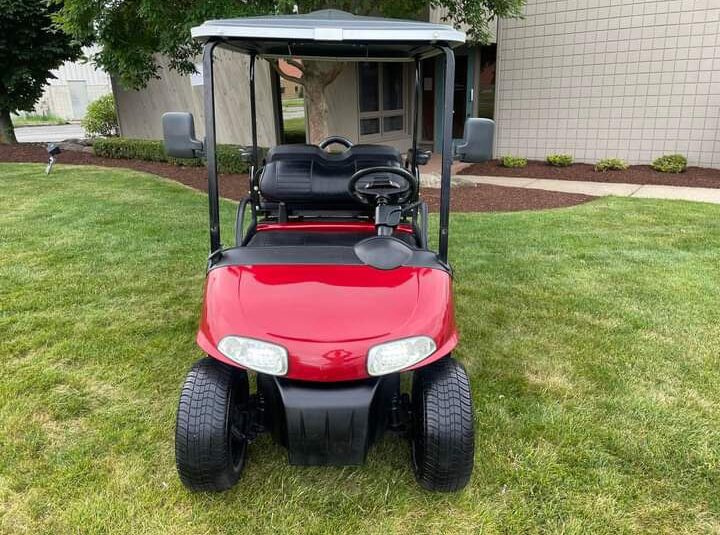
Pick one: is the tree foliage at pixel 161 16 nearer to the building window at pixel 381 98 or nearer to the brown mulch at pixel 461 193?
the brown mulch at pixel 461 193

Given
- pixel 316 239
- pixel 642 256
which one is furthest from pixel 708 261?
pixel 316 239

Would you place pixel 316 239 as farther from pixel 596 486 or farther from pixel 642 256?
pixel 642 256

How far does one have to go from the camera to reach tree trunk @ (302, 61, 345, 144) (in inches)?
277

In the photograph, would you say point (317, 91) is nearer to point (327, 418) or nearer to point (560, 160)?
point (560, 160)

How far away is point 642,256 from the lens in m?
4.52

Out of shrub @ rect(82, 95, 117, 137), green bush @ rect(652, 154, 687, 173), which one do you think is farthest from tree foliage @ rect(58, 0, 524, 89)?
shrub @ rect(82, 95, 117, 137)

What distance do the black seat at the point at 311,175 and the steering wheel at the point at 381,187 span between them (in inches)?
8.3

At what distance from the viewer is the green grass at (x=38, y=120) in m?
23.1

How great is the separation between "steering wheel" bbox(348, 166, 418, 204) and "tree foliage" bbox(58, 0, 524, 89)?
124 inches

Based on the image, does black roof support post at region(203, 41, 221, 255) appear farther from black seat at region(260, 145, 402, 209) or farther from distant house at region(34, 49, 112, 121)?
distant house at region(34, 49, 112, 121)

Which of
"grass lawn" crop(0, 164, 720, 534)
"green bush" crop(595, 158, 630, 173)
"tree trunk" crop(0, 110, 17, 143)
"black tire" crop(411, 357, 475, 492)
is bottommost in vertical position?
"grass lawn" crop(0, 164, 720, 534)

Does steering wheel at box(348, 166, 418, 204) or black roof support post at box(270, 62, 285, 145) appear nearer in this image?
steering wheel at box(348, 166, 418, 204)

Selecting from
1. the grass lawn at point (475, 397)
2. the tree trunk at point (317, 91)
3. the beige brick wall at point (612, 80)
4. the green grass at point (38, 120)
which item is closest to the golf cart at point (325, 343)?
the grass lawn at point (475, 397)

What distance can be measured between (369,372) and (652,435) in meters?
1.39
